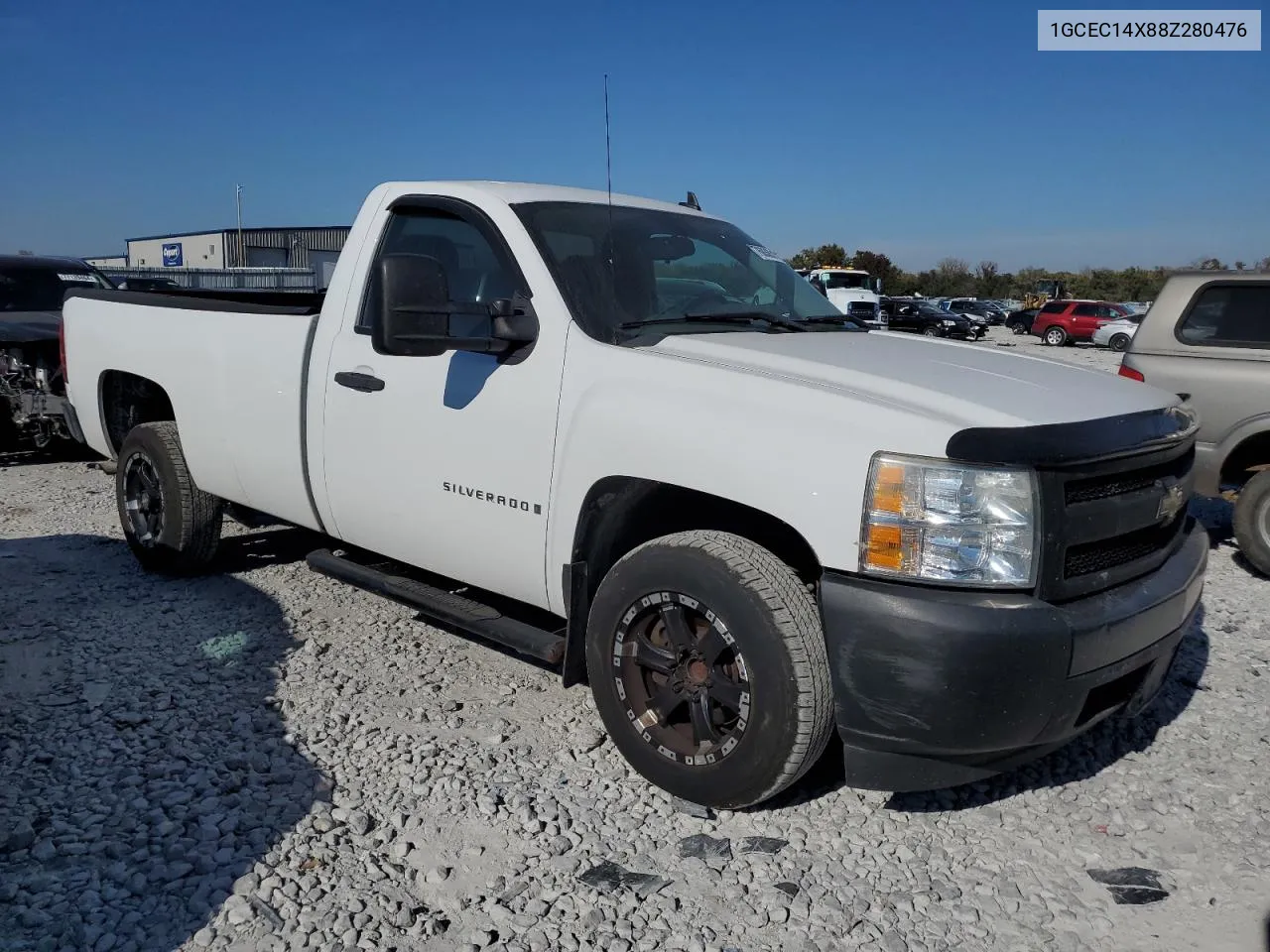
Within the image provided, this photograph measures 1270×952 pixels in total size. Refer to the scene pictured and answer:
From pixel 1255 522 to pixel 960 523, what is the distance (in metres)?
4.73

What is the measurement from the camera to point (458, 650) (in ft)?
15.4

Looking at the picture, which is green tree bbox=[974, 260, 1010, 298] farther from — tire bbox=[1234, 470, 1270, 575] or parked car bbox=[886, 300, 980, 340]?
tire bbox=[1234, 470, 1270, 575]

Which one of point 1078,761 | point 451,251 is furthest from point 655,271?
point 1078,761

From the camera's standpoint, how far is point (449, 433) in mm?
3844

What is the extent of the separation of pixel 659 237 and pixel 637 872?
2.44 metres

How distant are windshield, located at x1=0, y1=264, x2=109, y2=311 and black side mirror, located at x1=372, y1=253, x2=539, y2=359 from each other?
7903 millimetres

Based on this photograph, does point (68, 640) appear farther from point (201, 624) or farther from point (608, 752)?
point (608, 752)

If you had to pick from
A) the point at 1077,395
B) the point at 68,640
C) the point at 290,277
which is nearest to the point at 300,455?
the point at 68,640

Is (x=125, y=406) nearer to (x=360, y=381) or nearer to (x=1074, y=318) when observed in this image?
(x=360, y=381)

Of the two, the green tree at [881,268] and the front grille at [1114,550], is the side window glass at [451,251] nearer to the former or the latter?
the front grille at [1114,550]

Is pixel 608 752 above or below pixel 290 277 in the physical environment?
below

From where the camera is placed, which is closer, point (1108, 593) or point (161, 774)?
point (1108, 593)

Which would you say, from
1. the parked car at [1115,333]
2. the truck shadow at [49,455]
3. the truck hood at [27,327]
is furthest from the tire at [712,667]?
the parked car at [1115,333]

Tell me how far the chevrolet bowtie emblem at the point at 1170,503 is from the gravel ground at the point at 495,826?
0.98m
